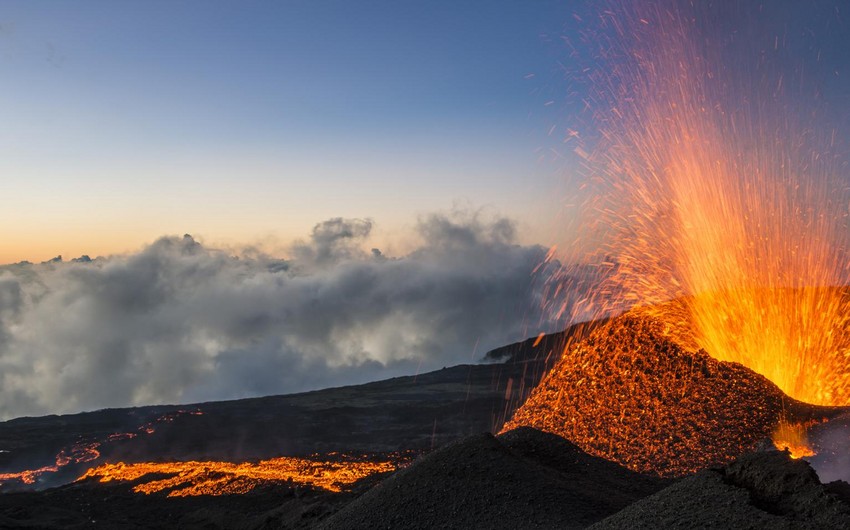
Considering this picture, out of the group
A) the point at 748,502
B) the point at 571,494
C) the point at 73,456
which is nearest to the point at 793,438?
the point at 571,494

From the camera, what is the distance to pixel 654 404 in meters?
18.2

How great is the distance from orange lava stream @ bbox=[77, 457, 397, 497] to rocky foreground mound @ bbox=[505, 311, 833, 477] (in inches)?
244

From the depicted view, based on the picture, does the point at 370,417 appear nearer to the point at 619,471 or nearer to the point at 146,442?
the point at 146,442

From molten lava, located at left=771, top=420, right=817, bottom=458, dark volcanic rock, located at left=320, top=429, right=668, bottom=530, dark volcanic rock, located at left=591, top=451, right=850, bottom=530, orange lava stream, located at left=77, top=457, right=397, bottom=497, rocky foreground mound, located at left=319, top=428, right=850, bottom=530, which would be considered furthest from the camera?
orange lava stream, located at left=77, top=457, right=397, bottom=497

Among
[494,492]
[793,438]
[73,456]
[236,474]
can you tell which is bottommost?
[73,456]

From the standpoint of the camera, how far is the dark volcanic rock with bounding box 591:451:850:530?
826 cm

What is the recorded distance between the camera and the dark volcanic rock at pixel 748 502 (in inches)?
325

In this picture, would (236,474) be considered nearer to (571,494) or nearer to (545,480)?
(545,480)

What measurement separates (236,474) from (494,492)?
13448mm

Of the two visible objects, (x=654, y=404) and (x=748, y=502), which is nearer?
(x=748, y=502)

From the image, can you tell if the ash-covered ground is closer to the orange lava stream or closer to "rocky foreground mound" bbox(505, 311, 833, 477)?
"rocky foreground mound" bbox(505, 311, 833, 477)

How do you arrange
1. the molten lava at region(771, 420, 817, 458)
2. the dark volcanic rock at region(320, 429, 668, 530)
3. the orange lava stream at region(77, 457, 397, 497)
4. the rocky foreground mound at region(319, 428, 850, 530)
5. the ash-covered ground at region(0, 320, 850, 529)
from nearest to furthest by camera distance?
the rocky foreground mound at region(319, 428, 850, 530) → the ash-covered ground at region(0, 320, 850, 529) → the dark volcanic rock at region(320, 429, 668, 530) → the molten lava at region(771, 420, 817, 458) → the orange lava stream at region(77, 457, 397, 497)

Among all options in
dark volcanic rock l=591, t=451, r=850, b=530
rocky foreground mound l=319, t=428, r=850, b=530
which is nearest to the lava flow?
rocky foreground mound l=319, t=428, r=850, b=530

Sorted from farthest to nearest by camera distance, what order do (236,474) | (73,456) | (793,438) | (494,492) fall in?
(73,456)
(236,474)
(793,438)
(494,492)
